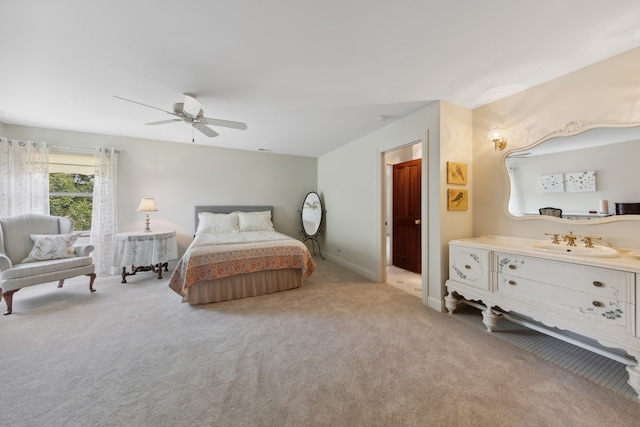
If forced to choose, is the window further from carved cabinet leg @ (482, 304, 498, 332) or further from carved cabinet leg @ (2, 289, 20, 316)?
carved cabinet leg @ (482, 304, 498, 332)

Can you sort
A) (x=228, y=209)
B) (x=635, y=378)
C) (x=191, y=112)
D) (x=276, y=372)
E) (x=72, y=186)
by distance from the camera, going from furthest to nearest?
(x=228, y=209), (x=72, y=186), (x=191, y=112), (x=276, y=372), (x=635, y=378)

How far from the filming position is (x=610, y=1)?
1.39 metres

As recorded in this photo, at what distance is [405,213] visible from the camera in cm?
457

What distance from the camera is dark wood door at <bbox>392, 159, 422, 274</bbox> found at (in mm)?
4297

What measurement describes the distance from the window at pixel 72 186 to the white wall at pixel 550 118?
6140 millimetres

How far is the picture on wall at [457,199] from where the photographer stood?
8.85 ft

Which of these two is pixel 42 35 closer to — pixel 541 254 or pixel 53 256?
pixel 53 256

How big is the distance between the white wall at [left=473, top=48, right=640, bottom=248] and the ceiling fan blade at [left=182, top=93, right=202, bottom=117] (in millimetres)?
3240

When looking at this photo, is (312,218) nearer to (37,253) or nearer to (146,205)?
(146,205)

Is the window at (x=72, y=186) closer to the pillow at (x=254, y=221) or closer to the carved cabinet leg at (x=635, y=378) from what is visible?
the pillow at (x=254, y=221)

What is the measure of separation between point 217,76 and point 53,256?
331 centimetres

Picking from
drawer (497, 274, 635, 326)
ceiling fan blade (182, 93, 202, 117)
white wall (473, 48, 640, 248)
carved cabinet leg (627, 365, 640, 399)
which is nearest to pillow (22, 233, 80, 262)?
ceiling fan blade (182, 93, 202, 117)

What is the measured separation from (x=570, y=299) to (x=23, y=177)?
22.3 ft

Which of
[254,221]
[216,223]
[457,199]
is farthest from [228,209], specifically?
[457,199]
